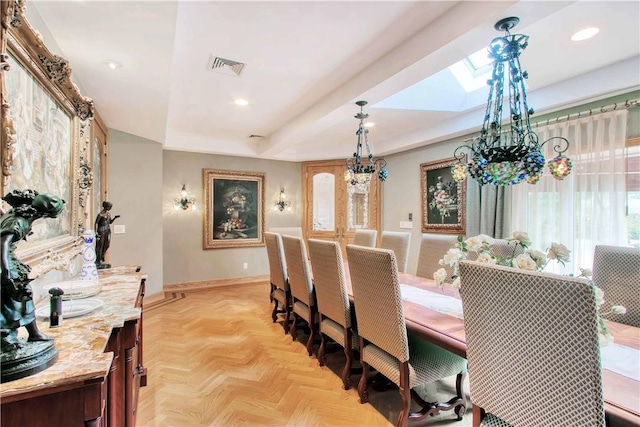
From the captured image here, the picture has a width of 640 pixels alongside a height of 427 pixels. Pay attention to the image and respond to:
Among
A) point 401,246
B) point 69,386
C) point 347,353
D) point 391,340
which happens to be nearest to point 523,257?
point 391,340

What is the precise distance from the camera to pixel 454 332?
1.63 metres

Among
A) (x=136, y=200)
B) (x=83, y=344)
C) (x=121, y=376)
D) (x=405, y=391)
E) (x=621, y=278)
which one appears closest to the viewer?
(x=83, y=344)

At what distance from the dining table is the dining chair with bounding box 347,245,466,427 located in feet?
0.47

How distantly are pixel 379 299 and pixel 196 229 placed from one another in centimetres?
442

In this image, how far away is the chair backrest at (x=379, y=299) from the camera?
1.77 metres

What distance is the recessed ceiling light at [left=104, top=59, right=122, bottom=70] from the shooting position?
7.15 feet

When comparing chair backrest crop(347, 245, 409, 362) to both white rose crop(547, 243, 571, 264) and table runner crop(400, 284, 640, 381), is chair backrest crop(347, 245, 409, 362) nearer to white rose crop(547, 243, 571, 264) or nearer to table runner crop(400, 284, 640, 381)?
table runner crop(400, 284, 640, 381)

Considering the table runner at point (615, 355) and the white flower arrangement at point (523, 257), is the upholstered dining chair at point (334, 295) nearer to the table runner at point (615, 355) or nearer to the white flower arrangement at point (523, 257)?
Answer: the table runner at point (615, 355)

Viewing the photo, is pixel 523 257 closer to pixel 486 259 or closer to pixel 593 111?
pixel 486 259

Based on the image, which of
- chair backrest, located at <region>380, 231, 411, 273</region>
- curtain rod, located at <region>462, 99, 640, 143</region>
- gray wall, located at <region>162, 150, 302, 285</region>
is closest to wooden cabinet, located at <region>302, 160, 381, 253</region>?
gray wall, located at <region>162, 150, 302, 285</region>

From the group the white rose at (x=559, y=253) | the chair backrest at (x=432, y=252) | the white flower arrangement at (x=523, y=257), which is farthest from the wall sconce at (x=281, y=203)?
the white rose at (x=559, y=253)

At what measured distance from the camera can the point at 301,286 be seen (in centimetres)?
304

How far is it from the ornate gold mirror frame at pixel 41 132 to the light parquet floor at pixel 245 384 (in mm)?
1243

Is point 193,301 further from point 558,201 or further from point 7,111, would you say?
point 558,201
